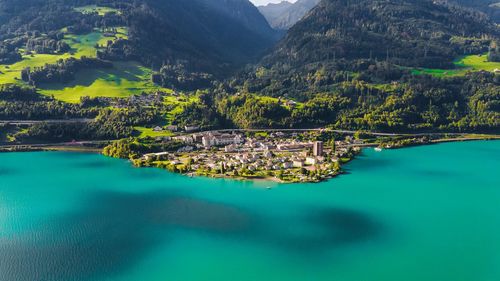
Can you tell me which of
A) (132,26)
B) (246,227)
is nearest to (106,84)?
(132,26)

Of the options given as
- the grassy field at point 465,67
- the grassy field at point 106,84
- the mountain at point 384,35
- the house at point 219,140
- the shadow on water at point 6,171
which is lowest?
the shadow on water at point 6,171

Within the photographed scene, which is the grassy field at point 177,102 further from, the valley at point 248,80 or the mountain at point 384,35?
the mountain at point 384,35

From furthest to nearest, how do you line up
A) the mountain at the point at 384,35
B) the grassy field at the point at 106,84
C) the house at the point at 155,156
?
the mountain at the point at 384,35 → the grassy field at the point at 106,84 → the house at the point at 155,156

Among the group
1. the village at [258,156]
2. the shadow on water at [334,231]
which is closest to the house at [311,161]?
the village at [258,156]

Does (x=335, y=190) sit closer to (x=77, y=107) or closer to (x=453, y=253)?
(x=453, y=253)

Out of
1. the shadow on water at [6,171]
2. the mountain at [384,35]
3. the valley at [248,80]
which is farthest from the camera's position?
the mountain at [384,35]

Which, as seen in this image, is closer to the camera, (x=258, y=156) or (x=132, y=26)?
(x=258, y=156)

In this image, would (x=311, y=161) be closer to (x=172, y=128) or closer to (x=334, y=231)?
(x=334, y=231)

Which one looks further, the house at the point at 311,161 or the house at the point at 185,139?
the house at the point at 185,139
